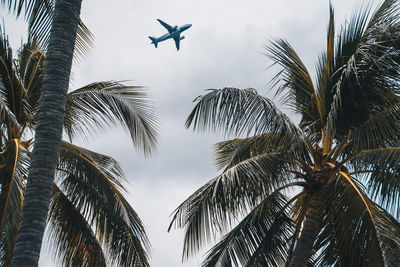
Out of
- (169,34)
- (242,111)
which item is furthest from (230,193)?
(169,34)

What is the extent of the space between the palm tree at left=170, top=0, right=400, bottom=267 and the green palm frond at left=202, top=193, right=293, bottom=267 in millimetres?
21

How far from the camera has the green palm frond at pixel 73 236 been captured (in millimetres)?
13531

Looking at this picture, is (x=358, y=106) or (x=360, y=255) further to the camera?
(x=358, y=106)

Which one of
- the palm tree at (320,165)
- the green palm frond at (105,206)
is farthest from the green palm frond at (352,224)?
the green palm frond at (105,206)

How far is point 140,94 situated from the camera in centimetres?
1432

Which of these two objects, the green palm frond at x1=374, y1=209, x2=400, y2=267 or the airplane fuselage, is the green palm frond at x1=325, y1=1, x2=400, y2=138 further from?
the airplane fuselage

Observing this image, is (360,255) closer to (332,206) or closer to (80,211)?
(332,206)

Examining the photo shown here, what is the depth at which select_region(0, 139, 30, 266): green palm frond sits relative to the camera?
10750mm

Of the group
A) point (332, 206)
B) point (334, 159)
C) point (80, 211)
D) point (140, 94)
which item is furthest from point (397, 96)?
point (80, 211)

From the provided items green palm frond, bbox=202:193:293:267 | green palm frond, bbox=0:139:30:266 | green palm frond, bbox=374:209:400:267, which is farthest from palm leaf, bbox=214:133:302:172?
green palm frond, bbox=0:139:30:266

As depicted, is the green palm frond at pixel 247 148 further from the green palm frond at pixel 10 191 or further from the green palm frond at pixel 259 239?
the green palm frond at pixel 10 191

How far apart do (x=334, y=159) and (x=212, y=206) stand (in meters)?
2.55

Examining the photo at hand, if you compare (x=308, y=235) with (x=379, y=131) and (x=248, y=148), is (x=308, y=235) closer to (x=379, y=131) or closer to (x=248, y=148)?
(x=379, y=131)

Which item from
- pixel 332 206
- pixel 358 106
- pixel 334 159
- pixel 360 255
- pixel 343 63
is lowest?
pixel 360 255
